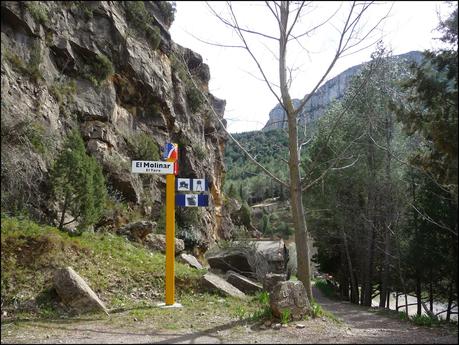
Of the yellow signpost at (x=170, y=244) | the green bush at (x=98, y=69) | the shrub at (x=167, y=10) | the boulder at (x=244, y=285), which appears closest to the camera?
the yellow signpost at (x=170, y=244)

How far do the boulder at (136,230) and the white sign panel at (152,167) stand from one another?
21.6 feet

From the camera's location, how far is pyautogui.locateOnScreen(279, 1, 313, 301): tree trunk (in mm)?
8719

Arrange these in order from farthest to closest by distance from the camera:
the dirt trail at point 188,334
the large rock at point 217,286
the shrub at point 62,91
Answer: the shrub at point 62,91
the large rock at point 217,286
the dirt trail at point 188,334

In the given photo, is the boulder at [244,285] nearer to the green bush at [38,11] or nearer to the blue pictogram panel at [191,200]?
the blue pictogram panel at [191,200]

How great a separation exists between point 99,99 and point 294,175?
11395 millimetres

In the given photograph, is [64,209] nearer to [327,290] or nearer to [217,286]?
[217,286]

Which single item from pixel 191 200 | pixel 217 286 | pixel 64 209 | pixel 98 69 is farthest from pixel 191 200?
pixel 98 69

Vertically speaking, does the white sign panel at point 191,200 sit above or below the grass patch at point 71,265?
above

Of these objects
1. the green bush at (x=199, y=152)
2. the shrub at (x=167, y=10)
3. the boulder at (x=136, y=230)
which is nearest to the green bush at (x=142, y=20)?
the shrub at (x=167, y=10)

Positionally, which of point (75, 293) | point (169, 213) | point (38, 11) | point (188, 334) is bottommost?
point (188, 334)

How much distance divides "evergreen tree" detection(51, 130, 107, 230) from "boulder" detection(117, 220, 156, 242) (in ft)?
9.82

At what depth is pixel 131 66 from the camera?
1977cm

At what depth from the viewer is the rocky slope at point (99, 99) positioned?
12.2m

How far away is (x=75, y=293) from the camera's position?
8.18 m
